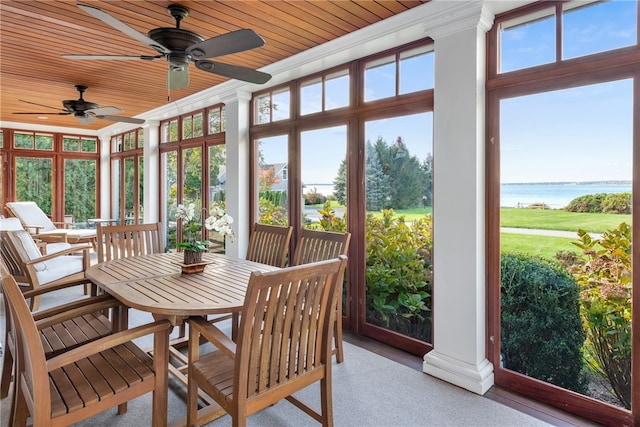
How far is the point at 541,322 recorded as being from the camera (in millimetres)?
2334

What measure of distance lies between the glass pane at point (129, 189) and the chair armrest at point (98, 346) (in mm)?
6351

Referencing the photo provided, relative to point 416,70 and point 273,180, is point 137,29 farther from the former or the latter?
point 416,70

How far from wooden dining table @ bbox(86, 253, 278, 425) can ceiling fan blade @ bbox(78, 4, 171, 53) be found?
150 cm

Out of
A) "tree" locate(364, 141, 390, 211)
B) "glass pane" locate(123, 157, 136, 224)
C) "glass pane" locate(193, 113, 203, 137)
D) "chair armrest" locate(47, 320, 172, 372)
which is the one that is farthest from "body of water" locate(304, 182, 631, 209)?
"glass pane" locate(123, 157, 136, 224)

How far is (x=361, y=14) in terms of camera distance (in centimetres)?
271

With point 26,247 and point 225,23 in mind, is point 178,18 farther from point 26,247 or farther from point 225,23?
point 26,247

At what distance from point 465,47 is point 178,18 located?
81.9 inches

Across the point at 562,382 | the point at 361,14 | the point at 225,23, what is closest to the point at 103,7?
the point at 225,23

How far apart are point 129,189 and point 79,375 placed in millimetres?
6611

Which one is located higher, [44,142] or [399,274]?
[44,142]

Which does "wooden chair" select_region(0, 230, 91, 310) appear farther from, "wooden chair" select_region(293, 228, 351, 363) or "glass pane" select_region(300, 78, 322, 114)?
"glass pane" select_region(300, 78, 322, 114)

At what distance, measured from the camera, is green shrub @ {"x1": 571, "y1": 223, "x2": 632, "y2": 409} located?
2043 mm

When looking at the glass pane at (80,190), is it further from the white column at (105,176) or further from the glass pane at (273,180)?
the glass pane at (273,180)

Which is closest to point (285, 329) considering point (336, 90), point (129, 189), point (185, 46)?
point (185, 46)
